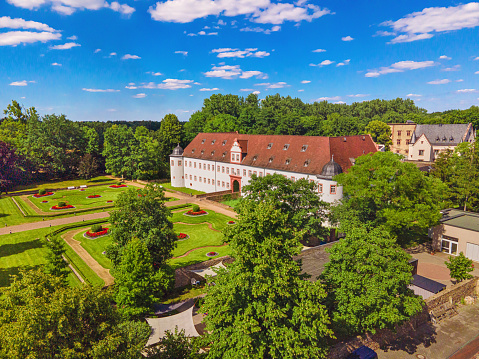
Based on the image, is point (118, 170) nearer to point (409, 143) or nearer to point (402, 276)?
point (402, 276)

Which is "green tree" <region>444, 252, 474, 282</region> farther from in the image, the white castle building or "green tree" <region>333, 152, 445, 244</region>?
the white castle building

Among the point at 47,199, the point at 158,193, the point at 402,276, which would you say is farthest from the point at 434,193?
the point at 47,199

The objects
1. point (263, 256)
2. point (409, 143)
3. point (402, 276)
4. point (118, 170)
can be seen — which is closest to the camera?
point (263, 256)

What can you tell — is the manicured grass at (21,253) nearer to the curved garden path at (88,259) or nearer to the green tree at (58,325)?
the curved garden path at (88,259)

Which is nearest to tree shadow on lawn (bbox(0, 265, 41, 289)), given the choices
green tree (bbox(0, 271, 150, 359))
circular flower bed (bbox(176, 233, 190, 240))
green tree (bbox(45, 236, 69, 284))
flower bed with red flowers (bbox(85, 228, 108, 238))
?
green tree (bbox(45, 236, 69, 284))

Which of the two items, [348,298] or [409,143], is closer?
[348,298]

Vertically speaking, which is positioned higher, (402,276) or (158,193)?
(158,193)

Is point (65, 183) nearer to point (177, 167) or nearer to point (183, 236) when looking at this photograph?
point (177, 167)

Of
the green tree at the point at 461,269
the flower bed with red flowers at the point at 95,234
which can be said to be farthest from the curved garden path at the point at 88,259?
the green tree at the point at 461,269
